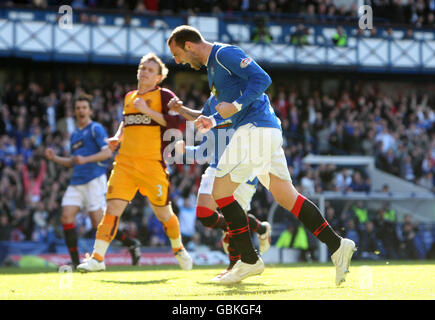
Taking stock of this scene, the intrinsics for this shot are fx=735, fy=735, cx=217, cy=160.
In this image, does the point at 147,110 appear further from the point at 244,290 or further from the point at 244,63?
the point at 244,290

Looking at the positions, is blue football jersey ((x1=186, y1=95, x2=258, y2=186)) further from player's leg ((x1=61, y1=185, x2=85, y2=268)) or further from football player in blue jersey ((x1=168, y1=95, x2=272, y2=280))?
A: player's leg ((x1=61, y1=185, x2=85, y2=268))

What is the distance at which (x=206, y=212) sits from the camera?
27.5 feet

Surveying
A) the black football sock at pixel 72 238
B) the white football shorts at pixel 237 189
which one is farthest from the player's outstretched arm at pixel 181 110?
the black football sock at pixel 72 238

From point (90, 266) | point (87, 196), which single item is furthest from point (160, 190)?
point (87, 196)

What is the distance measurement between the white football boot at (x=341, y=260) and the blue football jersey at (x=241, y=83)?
119cm

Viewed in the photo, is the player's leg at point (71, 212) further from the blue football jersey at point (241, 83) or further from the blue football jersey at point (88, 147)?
the blue football jersey at point (241, 83)

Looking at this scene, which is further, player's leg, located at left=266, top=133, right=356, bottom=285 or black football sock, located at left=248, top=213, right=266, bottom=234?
black football sock, located at left=248, top=213, right=266, bottom=234

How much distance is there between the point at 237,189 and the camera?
8414 mm

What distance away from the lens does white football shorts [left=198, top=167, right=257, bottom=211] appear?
8250mm

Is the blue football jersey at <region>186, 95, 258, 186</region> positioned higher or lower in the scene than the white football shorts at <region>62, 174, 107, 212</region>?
higher

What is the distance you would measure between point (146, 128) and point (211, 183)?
112cm

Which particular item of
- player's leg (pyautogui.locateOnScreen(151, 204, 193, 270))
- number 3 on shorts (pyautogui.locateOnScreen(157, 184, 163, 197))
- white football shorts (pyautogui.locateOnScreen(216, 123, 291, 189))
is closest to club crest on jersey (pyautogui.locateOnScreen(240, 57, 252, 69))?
white football shorts (pyautogui.locateOnScreen(216, 123, 291, 189))

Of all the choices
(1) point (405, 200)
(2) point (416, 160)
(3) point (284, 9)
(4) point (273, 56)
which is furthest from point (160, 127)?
(3) point (284, 9)

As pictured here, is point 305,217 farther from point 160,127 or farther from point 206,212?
point 160,127
